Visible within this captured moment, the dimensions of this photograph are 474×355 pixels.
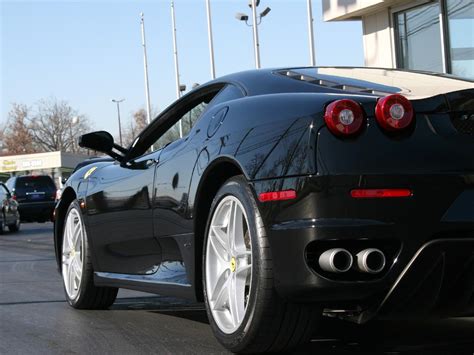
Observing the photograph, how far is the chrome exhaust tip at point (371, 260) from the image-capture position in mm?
3410

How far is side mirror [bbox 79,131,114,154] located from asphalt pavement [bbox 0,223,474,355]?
1100 mm

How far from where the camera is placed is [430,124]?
358 cm

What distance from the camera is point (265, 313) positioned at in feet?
11.9

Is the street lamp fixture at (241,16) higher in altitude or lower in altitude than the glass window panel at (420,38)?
higher

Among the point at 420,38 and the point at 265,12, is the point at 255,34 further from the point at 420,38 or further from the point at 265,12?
the point at 420,38

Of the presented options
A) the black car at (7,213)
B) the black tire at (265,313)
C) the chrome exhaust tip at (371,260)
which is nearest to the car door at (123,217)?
the black tire at (265,313)

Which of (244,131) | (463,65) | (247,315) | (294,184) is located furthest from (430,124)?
(463,65)

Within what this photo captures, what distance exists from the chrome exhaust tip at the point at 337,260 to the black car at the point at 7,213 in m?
19.3

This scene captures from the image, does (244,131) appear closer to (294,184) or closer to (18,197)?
(294,184)

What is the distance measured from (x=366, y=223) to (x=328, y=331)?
5.28ft

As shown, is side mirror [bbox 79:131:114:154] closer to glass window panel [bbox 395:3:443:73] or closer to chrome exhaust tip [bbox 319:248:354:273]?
chrome exhaust tip [bbox 319:248:354:273]

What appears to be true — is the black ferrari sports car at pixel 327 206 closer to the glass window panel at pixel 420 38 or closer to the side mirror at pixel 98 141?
the side mirror at pixel 98 141

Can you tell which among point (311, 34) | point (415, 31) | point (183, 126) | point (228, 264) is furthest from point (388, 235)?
point (311, 34)

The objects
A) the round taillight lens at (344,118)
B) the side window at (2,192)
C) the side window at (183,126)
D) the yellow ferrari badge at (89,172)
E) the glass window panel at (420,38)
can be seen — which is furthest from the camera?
the side window at (2,192)
